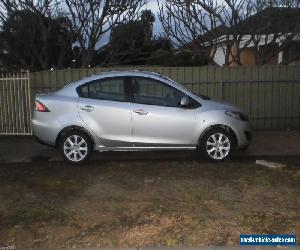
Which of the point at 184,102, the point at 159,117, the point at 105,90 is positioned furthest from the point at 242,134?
the point at 105,90

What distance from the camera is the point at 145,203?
6516 mm

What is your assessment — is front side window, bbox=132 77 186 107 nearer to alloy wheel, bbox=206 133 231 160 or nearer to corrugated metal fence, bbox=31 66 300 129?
alloy wheel, bbox=206 133 231 160

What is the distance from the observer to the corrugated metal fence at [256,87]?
12828mm

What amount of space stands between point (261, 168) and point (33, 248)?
4525mm

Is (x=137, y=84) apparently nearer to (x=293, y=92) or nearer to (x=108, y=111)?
(x=108, y=111)

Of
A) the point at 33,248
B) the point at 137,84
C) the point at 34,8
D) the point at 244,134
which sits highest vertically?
the point at 34,8

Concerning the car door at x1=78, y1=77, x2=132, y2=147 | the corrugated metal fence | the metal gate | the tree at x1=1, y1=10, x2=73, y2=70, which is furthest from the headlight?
the tree at x1=1, y1=10, x2=73, y2=70

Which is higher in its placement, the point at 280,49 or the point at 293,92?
the point at 280,49

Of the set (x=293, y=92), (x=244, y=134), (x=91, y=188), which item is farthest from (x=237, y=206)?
(x=293, y=92)

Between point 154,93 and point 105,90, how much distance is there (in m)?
0.86

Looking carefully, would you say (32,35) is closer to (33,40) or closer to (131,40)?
(33,40)

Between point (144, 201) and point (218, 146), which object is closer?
point (144, 201)

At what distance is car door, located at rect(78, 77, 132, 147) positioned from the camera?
8.86 metres

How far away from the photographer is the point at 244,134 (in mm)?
9219
